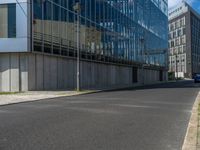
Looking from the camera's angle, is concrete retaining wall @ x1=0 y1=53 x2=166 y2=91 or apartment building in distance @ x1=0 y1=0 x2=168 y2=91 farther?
concrete retaining wall @ x1=0 y1=53 x2=166 y2=91

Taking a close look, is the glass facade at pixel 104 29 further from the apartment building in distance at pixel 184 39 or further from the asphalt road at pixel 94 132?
the apartment building in distance at pixel 184 39

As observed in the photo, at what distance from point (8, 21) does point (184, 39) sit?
12396 centimetres

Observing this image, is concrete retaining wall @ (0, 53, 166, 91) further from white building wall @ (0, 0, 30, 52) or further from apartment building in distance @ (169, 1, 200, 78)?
apartment building in distance @ (169, 1, 200, 78)

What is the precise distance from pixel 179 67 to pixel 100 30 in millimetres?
109822

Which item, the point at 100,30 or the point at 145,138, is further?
the point at 100,30

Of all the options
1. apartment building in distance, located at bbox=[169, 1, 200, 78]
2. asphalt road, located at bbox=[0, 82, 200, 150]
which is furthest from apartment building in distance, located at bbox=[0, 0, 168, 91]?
apartment building in distance, located at bbox=[169, 1, 200, 78]

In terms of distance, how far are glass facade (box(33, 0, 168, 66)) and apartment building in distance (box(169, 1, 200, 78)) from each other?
57.9 meters

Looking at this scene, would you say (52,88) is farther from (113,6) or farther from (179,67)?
(179,67)

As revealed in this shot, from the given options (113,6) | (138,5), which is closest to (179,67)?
(138,5)

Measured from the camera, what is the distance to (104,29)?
53.4 meters

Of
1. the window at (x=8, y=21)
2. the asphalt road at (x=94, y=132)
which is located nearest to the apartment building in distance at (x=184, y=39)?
the window at (x=8, y=21)

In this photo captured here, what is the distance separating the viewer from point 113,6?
57.9 m

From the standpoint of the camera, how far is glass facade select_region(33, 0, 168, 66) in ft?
121

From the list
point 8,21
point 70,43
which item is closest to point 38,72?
point 8,21
